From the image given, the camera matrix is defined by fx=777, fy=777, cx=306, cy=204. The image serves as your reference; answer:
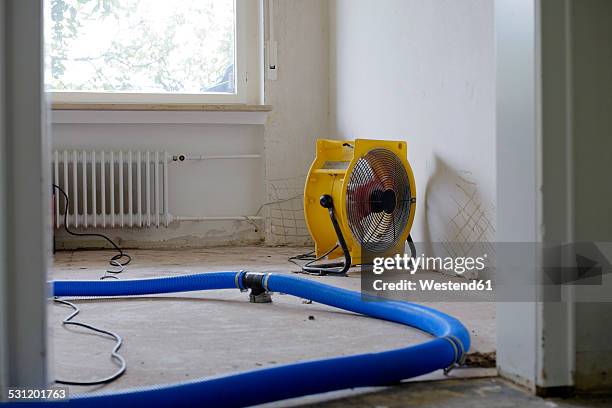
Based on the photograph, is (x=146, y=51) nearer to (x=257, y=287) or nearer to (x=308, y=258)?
(x=308, y=258)

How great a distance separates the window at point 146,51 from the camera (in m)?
4.92

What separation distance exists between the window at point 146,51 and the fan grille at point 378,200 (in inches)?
74.2

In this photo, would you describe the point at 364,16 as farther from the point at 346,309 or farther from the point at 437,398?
the point at 437,398

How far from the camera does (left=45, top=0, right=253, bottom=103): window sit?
4922 mm

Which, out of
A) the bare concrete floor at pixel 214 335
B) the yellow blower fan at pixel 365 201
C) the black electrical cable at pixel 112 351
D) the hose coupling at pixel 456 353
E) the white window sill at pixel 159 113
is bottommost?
the bare concrete floor at pixel 214 335

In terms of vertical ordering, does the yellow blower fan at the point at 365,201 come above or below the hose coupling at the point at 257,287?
above

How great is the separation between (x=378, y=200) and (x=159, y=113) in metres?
1.99

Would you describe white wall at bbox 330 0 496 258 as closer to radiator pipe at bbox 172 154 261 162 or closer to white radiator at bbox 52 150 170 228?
radiator pipe at bbox 172 154 261 162

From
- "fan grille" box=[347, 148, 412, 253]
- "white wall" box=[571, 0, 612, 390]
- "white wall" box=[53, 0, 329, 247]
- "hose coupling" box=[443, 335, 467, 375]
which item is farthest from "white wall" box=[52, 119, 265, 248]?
"white wall" box=[571, 0, 612, 390]

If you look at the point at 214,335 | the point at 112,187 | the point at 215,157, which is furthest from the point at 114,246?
the point at 214,335

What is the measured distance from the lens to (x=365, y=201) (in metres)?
3.39

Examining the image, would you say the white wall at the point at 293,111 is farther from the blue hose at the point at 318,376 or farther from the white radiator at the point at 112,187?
the blue hose at the point at 318,376

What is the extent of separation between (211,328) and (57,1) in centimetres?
339

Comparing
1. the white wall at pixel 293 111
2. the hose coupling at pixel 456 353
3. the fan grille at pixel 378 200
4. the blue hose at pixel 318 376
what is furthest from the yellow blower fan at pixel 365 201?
the hose coupling at pixel 456 353
